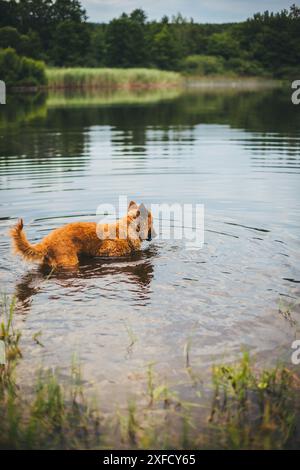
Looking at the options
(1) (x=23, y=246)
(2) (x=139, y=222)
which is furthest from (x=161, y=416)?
(2) (x=139, y=222)

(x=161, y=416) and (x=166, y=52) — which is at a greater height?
(x=166, y=52)

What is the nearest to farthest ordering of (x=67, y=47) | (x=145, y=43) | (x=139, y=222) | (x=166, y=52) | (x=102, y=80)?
1. (x=139, y=222)
2. (x=102, y=80)
3. (x=67, y=47)
4. (x=145, y=43)
5. (x=166, y=52)

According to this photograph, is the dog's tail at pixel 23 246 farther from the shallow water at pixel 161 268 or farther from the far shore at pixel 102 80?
the far shore at pixel 102 80

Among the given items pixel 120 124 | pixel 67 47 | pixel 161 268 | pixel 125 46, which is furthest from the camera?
pixel 125 46

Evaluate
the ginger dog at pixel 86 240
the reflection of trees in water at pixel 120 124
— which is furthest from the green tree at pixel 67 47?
the ginger dog at pixel 86 240

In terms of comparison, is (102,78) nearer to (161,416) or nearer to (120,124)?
(120,124)

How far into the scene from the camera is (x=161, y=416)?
4121mm

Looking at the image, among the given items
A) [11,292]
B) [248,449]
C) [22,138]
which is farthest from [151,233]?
[22,138]

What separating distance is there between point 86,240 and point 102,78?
62624mm

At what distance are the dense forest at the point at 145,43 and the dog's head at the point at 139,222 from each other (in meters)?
100

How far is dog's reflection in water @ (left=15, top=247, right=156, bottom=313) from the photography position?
22.1 ft

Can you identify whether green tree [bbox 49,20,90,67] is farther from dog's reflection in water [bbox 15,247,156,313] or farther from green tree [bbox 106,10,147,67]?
dog's reflection in water [bbox 15,247,156,313]

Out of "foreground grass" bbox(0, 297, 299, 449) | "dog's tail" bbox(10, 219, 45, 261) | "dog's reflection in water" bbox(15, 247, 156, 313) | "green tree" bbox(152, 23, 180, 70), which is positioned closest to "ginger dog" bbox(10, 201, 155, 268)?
"dog's tail" bbox(10, 219, 45, 261)

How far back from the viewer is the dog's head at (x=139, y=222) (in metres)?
8.30
